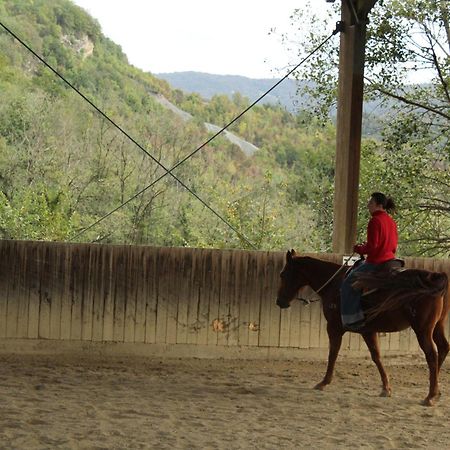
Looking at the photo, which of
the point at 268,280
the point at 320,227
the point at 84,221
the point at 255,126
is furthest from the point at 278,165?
the point at 268,280

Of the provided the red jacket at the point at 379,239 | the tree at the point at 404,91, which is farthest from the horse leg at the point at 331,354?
the tree at the point at 404,91

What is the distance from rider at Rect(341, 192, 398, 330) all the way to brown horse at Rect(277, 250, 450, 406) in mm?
139

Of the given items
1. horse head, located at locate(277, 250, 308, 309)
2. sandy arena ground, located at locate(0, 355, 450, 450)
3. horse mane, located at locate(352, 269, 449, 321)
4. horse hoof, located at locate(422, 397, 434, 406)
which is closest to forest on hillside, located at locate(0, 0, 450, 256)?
sandy arena ground, located at locate(0, 355, 450, 450)

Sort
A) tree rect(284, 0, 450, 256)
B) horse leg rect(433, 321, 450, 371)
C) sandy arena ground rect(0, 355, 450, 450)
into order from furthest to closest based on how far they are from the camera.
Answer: tree rect(284, 0, 450, 256) < horse leg rect(433, 321, 450, 371) < sandy arena ground rect(0, 355, 450, 450)

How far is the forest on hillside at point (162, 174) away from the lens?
60.1 feet

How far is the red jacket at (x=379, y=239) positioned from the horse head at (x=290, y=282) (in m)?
0.89

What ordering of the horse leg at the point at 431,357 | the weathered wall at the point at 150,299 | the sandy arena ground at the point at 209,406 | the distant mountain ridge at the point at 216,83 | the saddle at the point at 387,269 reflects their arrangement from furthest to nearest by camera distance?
the distant mountain ridge at the point at 216,83
the weathered wall at the point at 150,299
the saddle at the point at 387,269
the horse leg at the point at 431,357
the sandy arena ground at the point at 209,406

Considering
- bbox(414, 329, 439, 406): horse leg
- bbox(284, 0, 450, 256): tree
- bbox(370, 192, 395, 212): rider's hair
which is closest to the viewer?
bbox(414, 329, 439, 406): horse leg

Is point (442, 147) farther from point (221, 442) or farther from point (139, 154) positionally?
point (139, 154)

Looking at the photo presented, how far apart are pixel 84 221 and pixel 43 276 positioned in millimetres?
22221

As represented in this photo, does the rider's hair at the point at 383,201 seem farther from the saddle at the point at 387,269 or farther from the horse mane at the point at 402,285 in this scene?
the horse mane at the point at 402,285

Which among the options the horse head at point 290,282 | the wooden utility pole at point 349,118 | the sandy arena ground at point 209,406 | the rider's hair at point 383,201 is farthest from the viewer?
the wooden utility pole at point 349,118

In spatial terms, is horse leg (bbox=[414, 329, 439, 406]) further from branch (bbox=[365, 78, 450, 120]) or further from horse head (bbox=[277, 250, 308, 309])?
branch (bbox=[365, 78, 450, 120])

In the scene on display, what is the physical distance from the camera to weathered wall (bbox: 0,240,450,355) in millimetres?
10445
